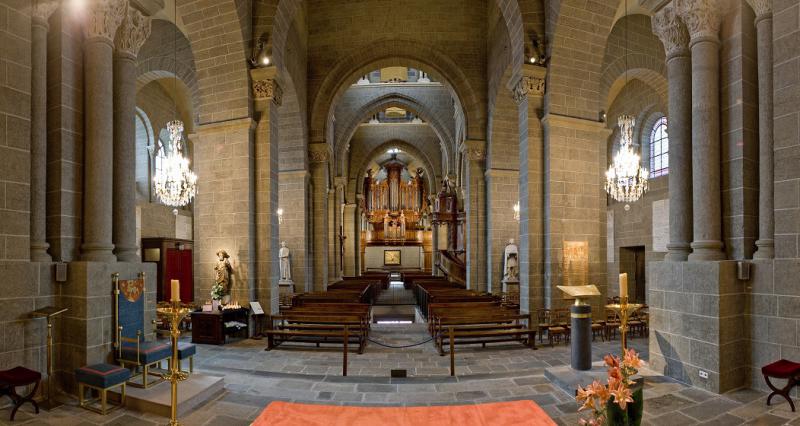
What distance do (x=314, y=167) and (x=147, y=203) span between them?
19.1ft

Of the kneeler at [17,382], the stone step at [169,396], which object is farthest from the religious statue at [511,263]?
the kneeler at [17,382]

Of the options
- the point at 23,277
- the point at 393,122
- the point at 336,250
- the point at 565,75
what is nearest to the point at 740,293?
the point at 565,75

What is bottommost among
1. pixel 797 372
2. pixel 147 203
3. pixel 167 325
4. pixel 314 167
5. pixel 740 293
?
pixel 167 325

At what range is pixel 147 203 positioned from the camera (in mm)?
15648

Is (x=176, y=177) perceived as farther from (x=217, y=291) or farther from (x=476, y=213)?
(x=476, y=213)

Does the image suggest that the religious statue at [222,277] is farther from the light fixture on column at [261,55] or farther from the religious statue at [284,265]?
the religious statue at [284,265]

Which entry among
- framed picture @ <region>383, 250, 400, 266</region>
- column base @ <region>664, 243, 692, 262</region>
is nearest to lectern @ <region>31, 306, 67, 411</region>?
column base @ <region>664, 243, 692, 262</region>

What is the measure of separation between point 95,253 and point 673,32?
8.24 m

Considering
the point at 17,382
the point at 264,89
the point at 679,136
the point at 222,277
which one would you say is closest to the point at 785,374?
the point at 679,136

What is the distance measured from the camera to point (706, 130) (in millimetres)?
5863

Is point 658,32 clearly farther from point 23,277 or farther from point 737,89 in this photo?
point 23,277

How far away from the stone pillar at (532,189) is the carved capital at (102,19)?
744cm

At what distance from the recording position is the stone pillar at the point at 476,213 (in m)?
15.9

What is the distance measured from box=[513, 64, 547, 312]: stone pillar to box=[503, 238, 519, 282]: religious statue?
3.98 meters
